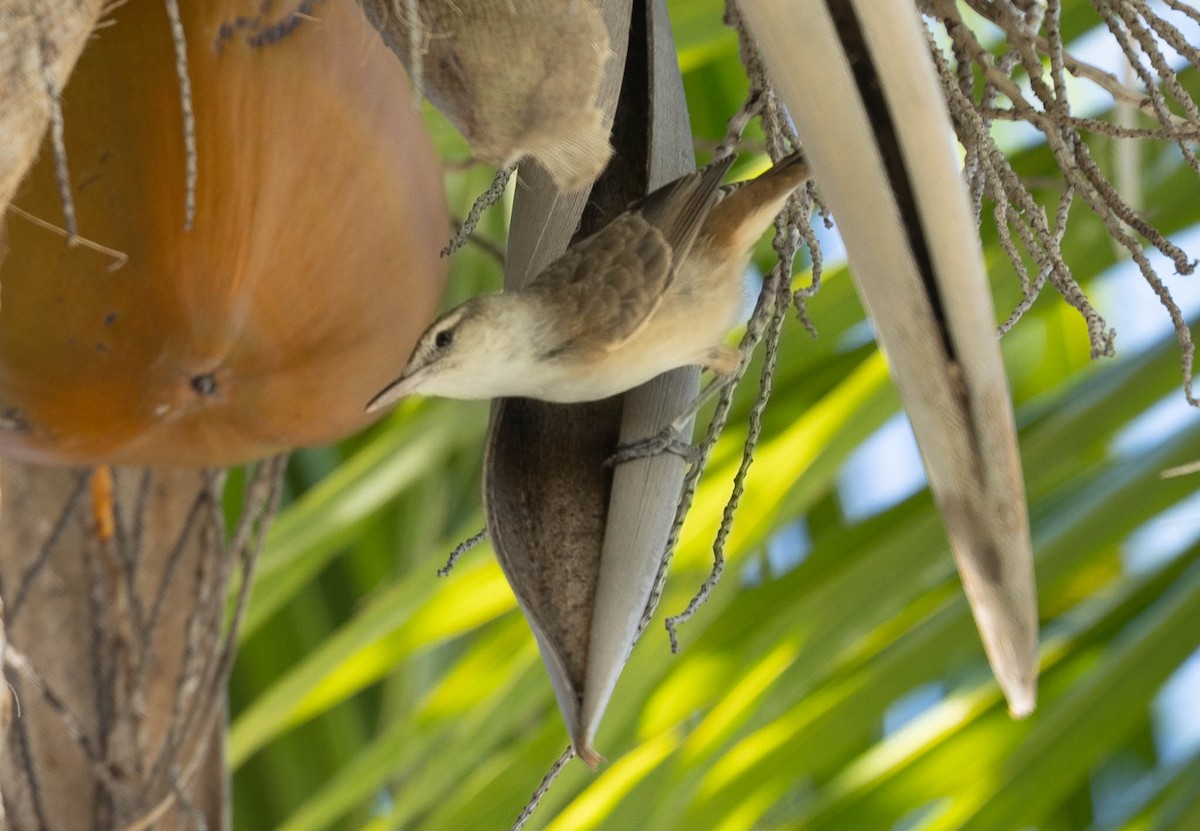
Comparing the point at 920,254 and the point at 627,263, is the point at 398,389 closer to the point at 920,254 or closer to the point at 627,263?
the point at 627,263

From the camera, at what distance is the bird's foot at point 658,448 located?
0.37 meters

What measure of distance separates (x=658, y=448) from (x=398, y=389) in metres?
0.10

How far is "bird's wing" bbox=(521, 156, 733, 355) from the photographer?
15.7 inches

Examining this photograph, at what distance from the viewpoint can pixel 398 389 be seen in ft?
1.36

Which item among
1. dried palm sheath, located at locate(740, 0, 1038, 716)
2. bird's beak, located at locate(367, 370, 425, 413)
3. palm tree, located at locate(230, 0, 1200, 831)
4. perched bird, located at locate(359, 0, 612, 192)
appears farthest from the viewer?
palm tree, located at locate(230, 0, 1200, 831)

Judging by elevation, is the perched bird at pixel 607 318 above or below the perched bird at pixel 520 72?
below

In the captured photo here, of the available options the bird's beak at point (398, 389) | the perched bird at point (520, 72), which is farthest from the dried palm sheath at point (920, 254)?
the bird's beak at point (398, 389)

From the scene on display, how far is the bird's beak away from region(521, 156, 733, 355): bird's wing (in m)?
0.05

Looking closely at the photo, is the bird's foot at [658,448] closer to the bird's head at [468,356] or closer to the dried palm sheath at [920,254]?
the bird's head at [468,356]

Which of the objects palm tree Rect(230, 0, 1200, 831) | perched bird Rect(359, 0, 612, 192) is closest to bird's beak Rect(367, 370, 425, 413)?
perched bird Rect(359, 0, 612, 192)

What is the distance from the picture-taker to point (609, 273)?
0.40 metres

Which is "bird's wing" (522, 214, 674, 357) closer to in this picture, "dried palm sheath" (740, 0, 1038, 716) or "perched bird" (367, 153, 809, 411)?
"perched bird" (367, 153, 809, 411)

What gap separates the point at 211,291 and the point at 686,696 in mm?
344

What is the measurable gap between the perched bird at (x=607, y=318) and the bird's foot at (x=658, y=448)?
0.02 meters
